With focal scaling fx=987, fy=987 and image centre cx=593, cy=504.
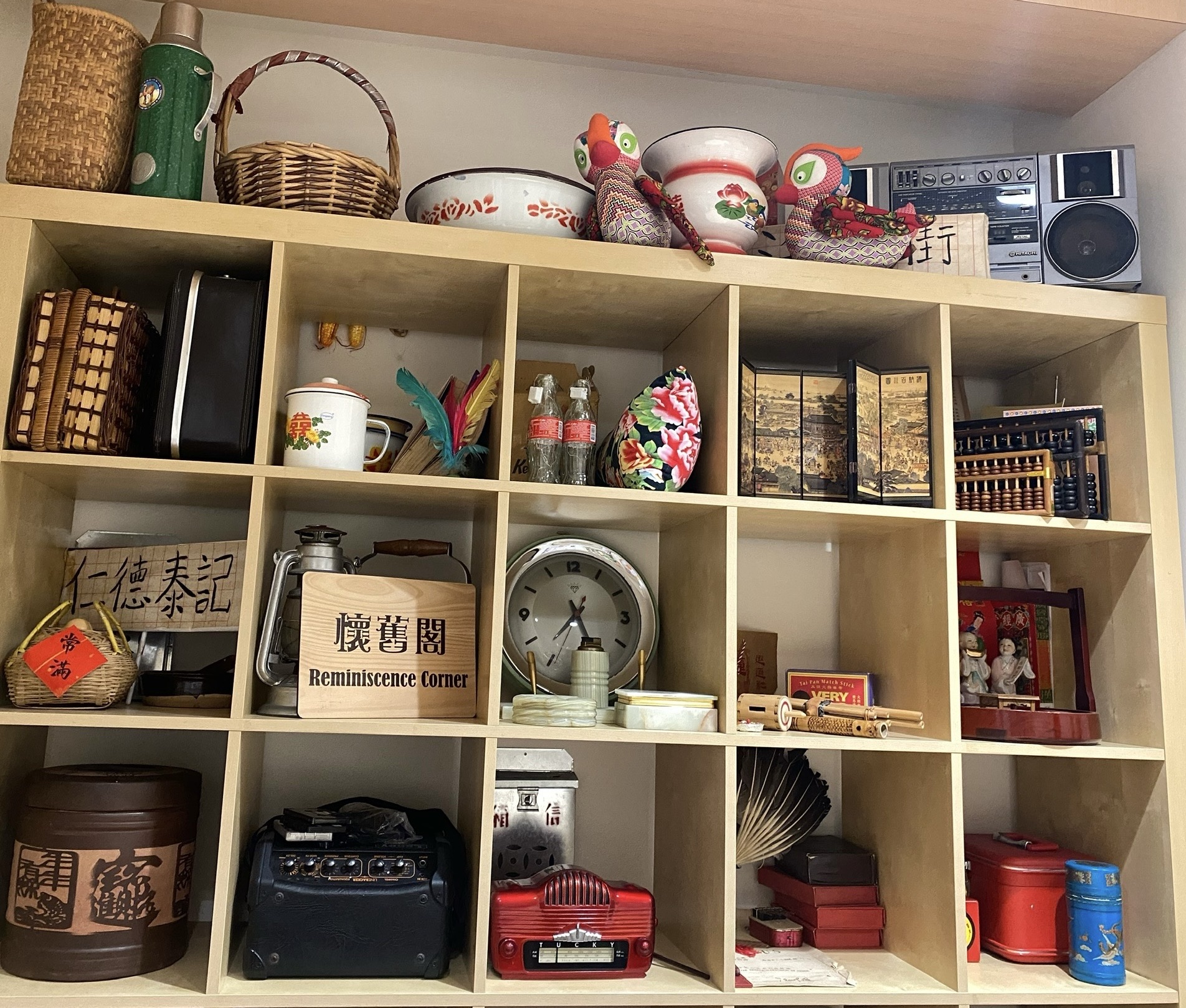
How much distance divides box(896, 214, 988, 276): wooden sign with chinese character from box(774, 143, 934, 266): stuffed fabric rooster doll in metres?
0.06

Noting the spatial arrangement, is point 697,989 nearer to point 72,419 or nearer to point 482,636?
point 482,636

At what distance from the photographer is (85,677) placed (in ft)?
4.93

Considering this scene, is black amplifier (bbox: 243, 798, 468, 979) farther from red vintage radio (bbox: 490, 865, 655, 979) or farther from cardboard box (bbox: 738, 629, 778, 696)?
cardboard box (bbox: 738, 629, 778, 696)

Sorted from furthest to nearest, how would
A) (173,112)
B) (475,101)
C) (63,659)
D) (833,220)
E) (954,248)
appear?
1. (475,101)
2. (954,248)
3. (833,220)
4. (173,112)
5. (63,659)

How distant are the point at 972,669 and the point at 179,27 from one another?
1801 millimetres

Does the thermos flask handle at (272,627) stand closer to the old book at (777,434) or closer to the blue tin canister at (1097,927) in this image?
the old book at (777,434)

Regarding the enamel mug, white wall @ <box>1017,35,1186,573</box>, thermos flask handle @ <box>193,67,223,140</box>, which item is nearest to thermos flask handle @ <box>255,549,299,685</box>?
the enamel mug

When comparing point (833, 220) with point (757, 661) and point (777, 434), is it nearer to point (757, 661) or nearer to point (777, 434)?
point (777, 434)

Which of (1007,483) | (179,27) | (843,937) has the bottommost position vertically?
(843,937)

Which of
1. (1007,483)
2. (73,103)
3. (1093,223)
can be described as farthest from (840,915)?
(73,103)

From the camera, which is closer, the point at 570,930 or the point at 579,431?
the point at 570,930

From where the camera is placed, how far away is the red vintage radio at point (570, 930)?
5.07 feet

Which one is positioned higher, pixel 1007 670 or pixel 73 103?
pixel 73 103

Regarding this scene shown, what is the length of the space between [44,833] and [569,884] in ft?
2.62
